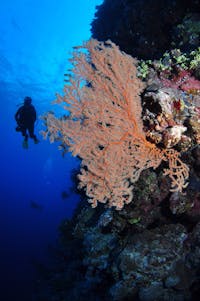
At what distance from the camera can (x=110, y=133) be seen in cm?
373

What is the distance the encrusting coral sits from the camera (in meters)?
3.74

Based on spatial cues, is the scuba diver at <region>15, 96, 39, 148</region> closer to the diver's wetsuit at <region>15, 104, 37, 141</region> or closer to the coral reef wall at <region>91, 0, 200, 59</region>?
the diver's wetsuit at <region>15, 104, 37, 141</region>

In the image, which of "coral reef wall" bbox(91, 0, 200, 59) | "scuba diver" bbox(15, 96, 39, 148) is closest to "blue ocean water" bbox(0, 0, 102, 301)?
"scuba diver" bbox(15, 96, 39, 148)

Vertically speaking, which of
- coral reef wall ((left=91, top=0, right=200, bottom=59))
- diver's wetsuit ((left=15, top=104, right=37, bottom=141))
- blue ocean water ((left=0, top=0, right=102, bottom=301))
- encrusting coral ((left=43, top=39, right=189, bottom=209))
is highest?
blue ocean water ((left=0, top=0, right=102, bottom=301))

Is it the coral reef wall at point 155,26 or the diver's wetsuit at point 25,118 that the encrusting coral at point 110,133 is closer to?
the coral reef wall at point 155,26

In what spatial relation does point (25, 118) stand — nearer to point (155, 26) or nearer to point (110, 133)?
point (155, 26)

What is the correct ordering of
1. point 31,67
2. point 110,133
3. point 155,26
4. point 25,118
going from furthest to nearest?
point 31,67, point 25,118, point 155,26, point 110,133

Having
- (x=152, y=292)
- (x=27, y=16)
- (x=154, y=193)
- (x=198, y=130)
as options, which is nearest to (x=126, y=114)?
(x=198, y=130)

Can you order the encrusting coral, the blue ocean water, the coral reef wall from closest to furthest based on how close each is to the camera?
the encrusting coral < the coral reef wall < the blue ocean water

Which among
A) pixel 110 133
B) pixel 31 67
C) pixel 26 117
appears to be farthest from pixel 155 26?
pixel 31 67

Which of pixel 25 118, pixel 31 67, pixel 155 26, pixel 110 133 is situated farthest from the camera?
pixel 31 67

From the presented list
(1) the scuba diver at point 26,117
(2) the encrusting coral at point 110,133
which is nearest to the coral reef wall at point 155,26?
(2) the encrusting coral at point 110,133

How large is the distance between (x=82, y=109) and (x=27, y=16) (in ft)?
133

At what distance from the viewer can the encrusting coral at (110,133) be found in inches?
147
